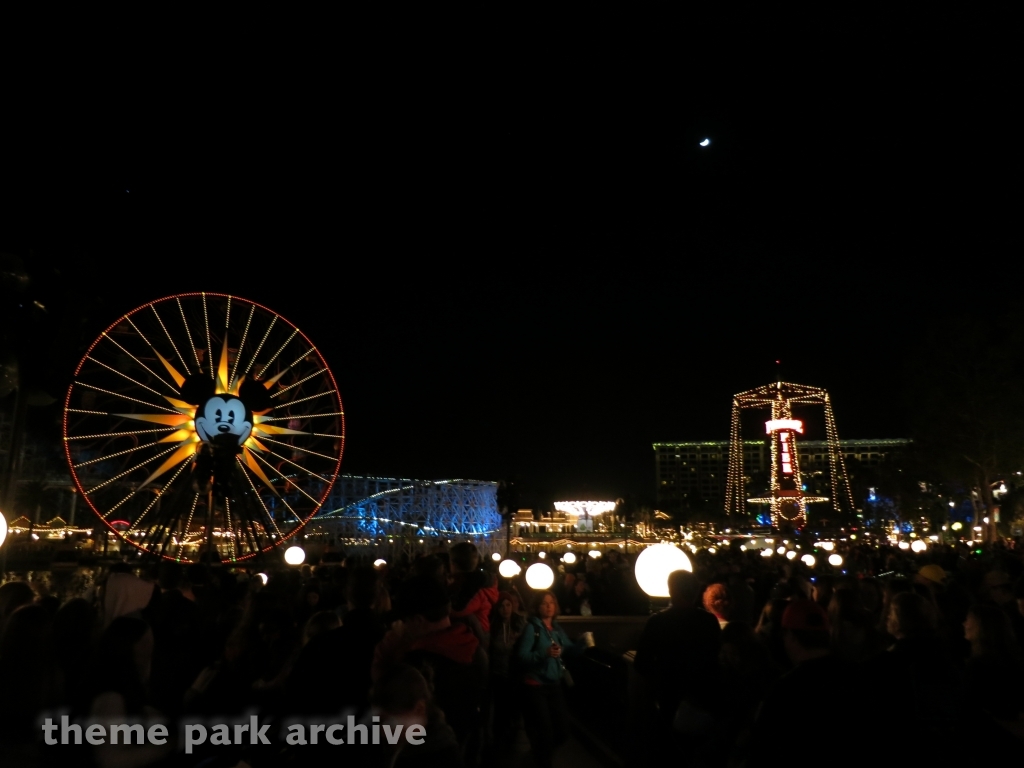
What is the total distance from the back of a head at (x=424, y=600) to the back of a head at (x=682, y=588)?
1461 millimetres

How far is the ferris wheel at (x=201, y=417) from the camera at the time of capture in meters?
19.7

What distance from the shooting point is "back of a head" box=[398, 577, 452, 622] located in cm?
482

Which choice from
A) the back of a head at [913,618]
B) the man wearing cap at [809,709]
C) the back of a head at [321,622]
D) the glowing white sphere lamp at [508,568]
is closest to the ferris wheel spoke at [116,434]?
the glowing white sphere lamp at [508,568]

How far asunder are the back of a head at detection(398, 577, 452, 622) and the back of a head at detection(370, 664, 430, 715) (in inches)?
47.3

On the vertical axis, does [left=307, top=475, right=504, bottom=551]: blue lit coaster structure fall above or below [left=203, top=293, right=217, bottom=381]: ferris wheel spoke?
below

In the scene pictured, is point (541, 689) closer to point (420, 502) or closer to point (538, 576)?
point (538, 576)

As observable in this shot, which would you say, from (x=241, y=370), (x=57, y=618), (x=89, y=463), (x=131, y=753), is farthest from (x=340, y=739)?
(x=241, y=370)

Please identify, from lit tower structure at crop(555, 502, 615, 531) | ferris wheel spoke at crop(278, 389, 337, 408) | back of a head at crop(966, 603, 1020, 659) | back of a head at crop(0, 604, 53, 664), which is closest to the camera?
back of a head at crop(0, 604, 53, 664)

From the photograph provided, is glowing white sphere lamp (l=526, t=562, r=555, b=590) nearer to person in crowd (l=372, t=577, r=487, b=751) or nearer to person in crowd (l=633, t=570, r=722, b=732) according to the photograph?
person in crowd (l=633, t=570, r=722, b=732)

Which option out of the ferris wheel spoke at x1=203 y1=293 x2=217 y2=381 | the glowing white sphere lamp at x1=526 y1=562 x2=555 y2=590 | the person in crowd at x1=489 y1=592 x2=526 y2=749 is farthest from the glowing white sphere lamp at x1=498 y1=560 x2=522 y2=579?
the ferris wheel spoke at x1=203 y1=293 x2=217 y2=381

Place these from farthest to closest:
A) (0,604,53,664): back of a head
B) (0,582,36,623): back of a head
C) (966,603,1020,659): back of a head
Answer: (0,582,36,623): back of a head
(966,603,1020,659): back of a head
(0,604,53,664): back of a head

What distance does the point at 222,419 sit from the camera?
20234 mm

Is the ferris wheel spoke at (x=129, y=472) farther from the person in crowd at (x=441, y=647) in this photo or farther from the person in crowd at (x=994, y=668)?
the person in crowd at (x=994, y=668)

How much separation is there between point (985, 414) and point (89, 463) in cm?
3413
